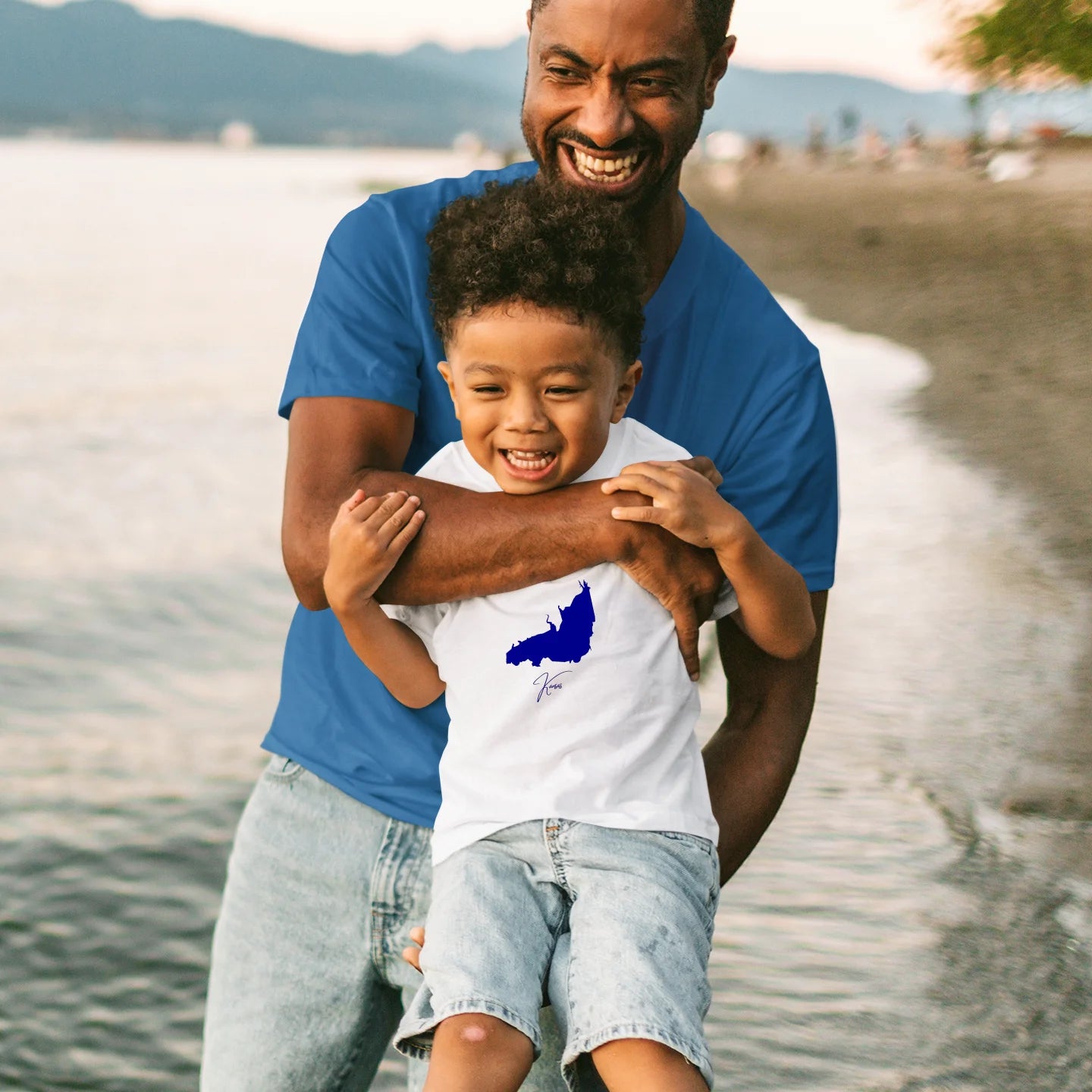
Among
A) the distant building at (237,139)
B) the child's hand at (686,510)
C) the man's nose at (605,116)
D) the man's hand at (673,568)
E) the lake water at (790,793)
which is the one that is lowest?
the lake water at (790,793)

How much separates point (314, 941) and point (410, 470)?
2.34ft

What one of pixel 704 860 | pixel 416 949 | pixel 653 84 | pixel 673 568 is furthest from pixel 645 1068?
pixel 653 84

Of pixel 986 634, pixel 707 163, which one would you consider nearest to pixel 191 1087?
pixel 986 634

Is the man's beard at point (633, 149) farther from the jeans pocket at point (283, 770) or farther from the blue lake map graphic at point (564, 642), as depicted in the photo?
the jeans pocket at point (283, 770)

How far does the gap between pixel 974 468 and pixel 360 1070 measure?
9607 millimetres

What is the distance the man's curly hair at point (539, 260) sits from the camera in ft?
6.73

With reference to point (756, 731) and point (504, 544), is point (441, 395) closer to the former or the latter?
point (504, 544)

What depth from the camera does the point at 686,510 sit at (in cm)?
200

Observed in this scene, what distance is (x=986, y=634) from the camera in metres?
7.69

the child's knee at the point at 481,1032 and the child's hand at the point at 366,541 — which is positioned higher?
the child's hand at the point at 366,541

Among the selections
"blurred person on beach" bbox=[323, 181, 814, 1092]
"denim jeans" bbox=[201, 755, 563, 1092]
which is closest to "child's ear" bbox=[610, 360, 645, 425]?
"blurred person on beach" bbox=[323, 181, 814, 1092]

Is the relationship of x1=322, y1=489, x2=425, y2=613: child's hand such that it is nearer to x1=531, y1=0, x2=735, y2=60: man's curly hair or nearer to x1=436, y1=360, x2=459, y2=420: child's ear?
x1=436, y1=360, x2=459, y2=420: child's ear

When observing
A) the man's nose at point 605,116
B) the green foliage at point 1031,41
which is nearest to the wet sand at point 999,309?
the green foliage at point 1031,41

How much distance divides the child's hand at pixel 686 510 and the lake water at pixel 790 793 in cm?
271
